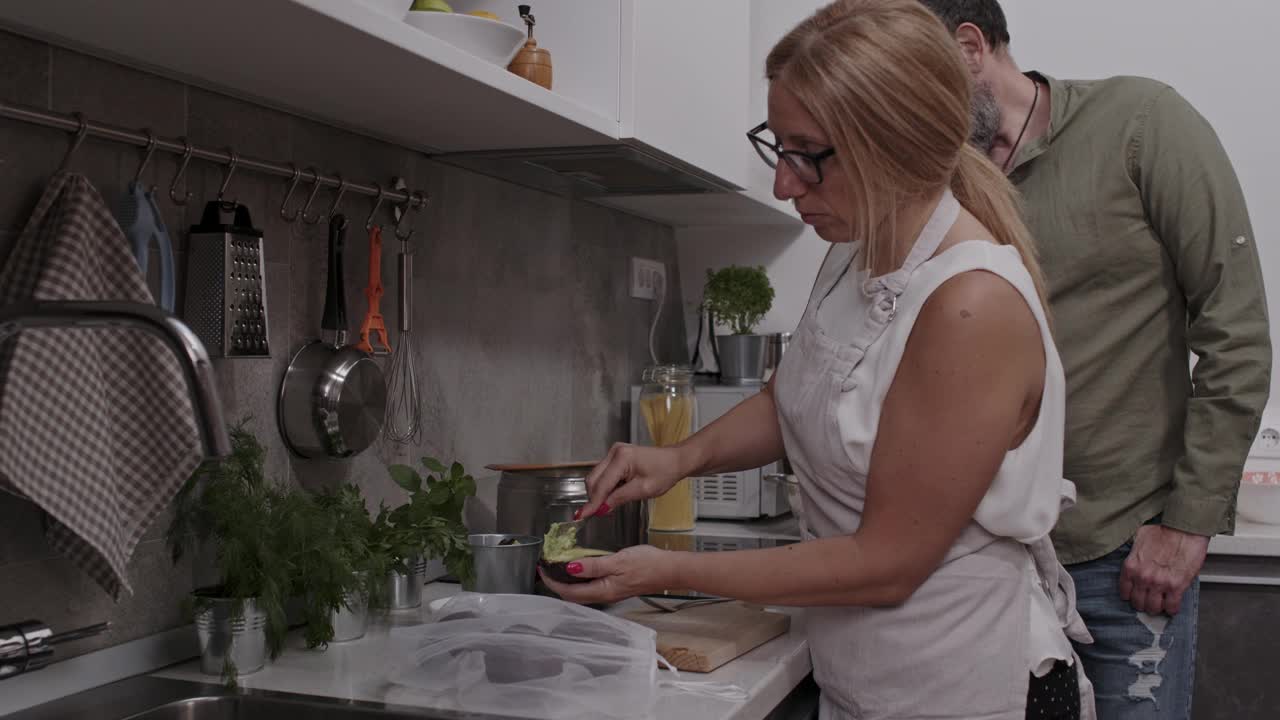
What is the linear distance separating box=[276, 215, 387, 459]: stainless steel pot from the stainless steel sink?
1.15 feet

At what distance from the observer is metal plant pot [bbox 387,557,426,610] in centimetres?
145

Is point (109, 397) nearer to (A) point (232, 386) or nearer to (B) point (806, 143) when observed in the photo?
(A) point (232, 386)

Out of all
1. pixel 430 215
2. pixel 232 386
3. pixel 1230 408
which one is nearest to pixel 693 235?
pixel 430 215

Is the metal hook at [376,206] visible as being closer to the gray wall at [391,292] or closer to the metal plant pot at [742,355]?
the gray wall at [391,292]

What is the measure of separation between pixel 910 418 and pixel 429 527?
1.97ft

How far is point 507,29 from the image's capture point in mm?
1252

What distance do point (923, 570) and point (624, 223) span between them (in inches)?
57.8

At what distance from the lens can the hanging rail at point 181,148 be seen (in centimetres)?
103

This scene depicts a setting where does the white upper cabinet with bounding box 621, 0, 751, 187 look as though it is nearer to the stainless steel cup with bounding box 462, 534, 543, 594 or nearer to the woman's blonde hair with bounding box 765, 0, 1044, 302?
the woman's blonde hair with bounding box 765, 0, 1044, 302

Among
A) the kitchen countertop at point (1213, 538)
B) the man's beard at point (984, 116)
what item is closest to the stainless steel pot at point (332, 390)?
the kitchen countertop at point (1213, 538)

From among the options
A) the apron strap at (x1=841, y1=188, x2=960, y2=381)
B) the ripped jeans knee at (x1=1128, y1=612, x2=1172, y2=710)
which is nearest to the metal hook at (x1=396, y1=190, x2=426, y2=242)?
the apron strap at (x1=841, y1=188, x2=960, y2=381)

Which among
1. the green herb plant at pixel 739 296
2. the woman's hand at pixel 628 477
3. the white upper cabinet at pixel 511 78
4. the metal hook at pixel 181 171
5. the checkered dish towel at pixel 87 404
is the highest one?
the white upper cabinet at pixel 511 78

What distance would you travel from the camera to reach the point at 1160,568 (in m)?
1.59

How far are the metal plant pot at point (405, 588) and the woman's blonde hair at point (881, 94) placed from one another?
700 millimetres
